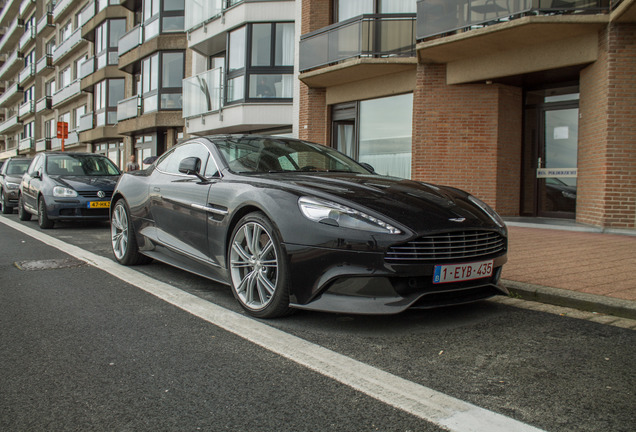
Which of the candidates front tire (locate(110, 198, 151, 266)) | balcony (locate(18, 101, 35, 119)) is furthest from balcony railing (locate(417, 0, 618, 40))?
balcony (locate(18, 101, 35, 119))

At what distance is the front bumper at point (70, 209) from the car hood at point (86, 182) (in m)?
0.26

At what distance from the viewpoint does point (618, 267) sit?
5.91 m

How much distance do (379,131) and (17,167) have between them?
33.6ft

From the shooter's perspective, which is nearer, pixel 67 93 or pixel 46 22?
pixel 67 93

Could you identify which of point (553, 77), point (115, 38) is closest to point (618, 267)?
Answer: point (553, 77)

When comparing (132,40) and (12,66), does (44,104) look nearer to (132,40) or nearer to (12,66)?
(12,66)

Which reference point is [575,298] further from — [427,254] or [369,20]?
[369,20]

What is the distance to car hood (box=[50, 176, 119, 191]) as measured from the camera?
1080 cm

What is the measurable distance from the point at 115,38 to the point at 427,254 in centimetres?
3268


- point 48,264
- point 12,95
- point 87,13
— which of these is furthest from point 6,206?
point 12,95

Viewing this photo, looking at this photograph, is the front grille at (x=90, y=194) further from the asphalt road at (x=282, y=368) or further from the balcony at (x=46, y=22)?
the balcony at (x=46, y=22)

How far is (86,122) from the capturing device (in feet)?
114

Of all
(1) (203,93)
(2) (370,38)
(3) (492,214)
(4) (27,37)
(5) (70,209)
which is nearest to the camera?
(3) (492,214)

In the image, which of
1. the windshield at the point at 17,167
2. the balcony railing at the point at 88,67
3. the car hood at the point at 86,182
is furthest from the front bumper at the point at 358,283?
the balcony railing at the point at 88,67
